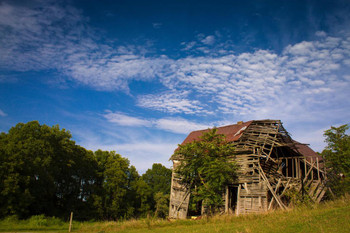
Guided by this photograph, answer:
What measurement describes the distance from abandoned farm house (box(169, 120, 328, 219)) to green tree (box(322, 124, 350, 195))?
3.70 ft

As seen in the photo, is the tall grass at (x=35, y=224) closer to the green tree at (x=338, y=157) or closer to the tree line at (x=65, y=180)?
the tree line at (x=65, y=180)

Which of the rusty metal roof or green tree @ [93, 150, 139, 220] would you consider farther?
green tree @ [93, 150, 139, 220]

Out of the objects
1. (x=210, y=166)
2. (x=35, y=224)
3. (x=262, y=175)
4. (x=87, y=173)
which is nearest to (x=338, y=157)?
(x=262, y=175)

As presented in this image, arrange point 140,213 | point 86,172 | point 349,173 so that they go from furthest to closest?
point 140,213, point 86,172, point 349,173

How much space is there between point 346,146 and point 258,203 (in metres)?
10.9

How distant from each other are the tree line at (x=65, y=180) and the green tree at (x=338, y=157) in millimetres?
23542

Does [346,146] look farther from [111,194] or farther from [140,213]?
[140,213]

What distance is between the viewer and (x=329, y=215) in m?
11.2

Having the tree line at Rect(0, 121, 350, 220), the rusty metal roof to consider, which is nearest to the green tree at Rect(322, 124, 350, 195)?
the tree line at Rect(0, 121, 350, 220)

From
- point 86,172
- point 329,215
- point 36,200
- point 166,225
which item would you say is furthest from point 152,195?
point 329,215

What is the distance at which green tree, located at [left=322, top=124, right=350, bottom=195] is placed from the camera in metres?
23.5

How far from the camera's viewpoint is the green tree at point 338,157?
2345cm

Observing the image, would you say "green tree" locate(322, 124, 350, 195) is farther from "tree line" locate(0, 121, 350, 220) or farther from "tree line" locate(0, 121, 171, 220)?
"tree line" locate(0, 121, 171, 220)

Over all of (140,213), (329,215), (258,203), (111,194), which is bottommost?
(140,213)
